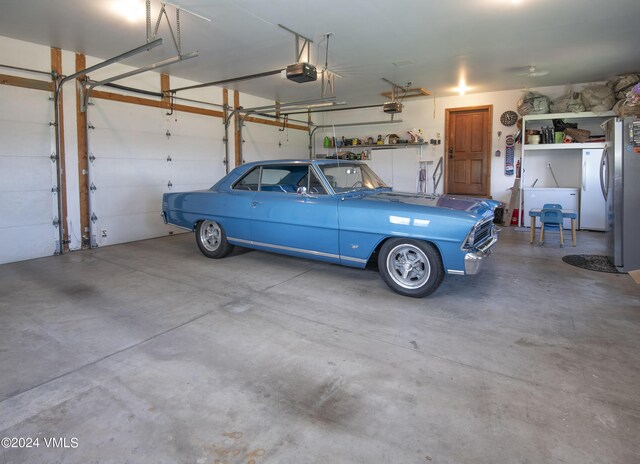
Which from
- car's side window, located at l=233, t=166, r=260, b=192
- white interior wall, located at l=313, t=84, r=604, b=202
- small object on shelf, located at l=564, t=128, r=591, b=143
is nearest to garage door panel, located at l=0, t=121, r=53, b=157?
car's side window, located at l=233, t=166, r=260, b=192

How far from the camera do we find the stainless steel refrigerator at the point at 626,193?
452cm

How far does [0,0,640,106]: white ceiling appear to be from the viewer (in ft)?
13.8

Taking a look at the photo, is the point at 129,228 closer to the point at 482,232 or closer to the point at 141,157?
the point at 141,157

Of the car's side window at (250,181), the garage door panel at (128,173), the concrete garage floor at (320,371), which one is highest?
the garage door panel at (128,173)

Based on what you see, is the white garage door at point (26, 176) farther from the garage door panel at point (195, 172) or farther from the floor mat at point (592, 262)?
the floor mat at point (592, 262)

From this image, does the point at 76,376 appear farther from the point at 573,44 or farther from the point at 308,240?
the point at 573,44

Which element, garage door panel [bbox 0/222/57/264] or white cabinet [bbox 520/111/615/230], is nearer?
garage door panel [bbox 0/222/57/264]

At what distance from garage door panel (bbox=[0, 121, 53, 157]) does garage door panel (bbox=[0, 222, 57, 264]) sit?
1.03 m

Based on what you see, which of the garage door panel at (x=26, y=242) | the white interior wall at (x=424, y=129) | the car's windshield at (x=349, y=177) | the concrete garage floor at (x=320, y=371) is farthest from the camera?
the white interior wall at (x=424, y=129)

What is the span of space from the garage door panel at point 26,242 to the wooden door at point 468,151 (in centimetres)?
819

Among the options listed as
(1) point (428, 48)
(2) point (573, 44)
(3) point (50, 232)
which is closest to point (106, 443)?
(3) point (50, 232)

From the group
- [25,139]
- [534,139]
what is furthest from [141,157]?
[534,139]

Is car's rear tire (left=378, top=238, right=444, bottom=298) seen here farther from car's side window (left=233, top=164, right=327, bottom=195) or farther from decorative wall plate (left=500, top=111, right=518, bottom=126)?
decorative wall plate (left=500, top=111, right=518, bottom=126)

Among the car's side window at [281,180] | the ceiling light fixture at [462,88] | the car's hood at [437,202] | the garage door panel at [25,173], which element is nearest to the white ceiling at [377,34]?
the ceiling light fixture at [462,88]
